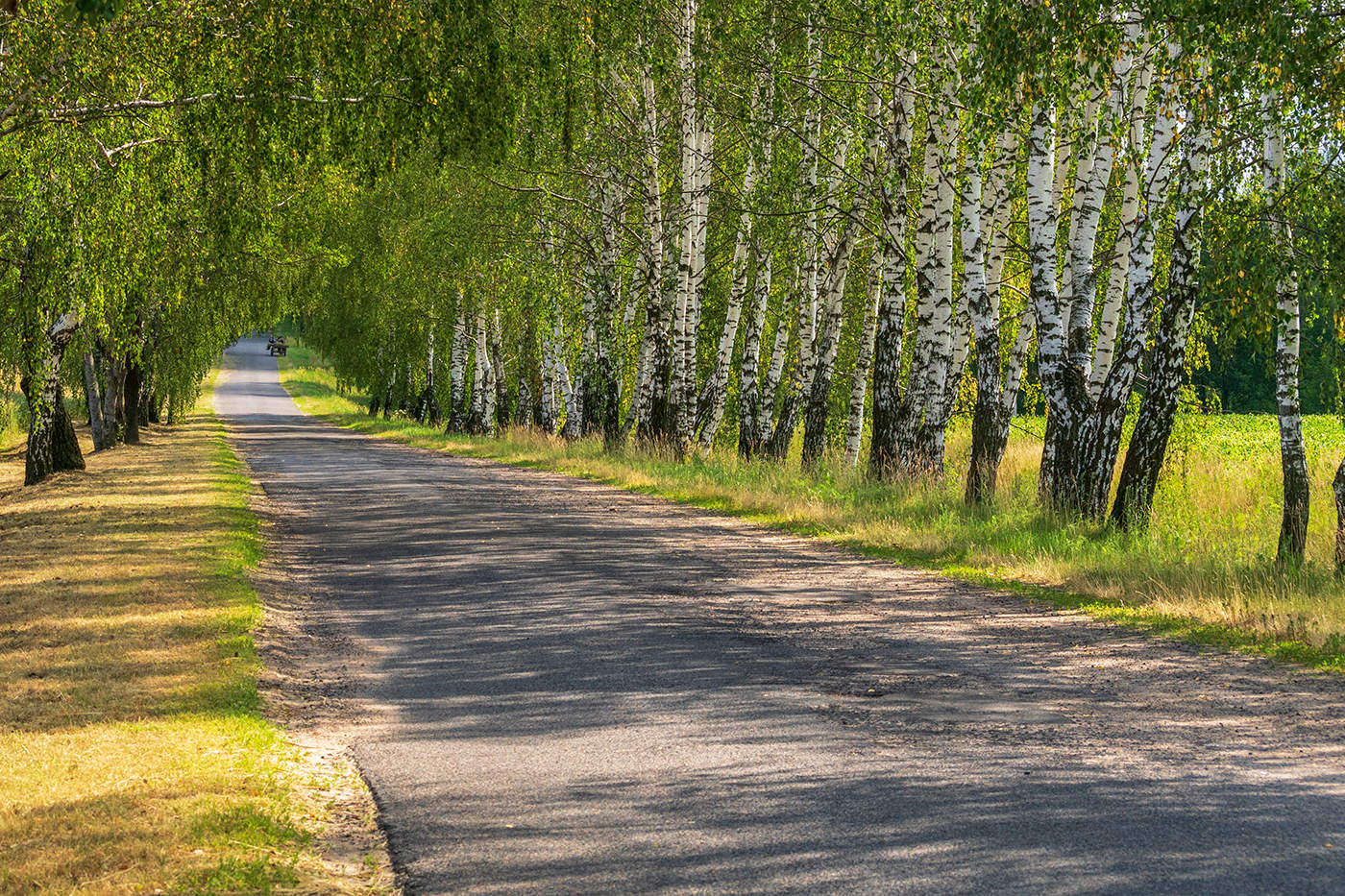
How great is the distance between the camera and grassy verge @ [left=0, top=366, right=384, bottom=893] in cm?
532

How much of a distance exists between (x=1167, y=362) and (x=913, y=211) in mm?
8333

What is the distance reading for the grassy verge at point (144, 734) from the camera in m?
5.32

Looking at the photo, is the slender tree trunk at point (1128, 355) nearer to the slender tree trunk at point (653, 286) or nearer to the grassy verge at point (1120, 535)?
the grassy verge at point (1120, 535)

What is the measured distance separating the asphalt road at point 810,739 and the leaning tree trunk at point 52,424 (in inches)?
479

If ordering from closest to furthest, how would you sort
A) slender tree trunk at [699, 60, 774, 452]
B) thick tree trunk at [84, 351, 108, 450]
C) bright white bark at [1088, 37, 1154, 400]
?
bright white bark at [1088, 37, 1154, 400] → slender tree trunk at [699, 60, 774, 452] → thick tree trunk at [84, 351, 108, 450]

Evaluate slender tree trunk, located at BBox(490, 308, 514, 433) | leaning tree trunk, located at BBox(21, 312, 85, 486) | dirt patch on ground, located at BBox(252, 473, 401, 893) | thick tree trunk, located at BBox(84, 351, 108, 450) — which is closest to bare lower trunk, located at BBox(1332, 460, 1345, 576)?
dirt patch on ground, located at BBox(252, 473, 401, 893)

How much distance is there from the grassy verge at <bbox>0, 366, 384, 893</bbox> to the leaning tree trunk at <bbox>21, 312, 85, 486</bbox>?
27.6ft

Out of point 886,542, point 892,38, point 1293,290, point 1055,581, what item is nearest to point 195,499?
point 886,542

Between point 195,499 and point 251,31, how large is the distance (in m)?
9.30

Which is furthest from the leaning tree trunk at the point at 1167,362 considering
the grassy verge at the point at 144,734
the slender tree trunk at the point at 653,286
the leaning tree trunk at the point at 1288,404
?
the slender tree trunk at the point at 653,286

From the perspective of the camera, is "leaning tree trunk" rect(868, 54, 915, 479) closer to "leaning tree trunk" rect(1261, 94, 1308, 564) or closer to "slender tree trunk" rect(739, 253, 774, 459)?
"slender tree trunk" rect(739, 253, 774, 459)

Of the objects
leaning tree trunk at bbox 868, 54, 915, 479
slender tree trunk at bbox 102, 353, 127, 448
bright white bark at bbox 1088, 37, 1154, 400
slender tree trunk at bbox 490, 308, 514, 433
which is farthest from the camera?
slender tree trunk at bbox 490, 308, 514, 433

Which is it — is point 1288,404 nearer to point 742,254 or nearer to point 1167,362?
point 1167,362

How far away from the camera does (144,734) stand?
7.27 metres
